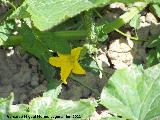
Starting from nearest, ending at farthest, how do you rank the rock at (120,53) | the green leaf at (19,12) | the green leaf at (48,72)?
the green leaf at (19,12) < the green leaf at (48,72) < the rock at (120,53)

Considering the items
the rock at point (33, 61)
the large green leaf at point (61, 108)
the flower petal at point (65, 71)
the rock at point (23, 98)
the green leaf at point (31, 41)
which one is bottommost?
the rock at point (23, 98)

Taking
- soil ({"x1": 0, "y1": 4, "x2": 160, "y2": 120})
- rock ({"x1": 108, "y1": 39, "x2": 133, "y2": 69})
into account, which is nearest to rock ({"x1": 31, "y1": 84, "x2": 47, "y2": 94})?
soil ({"x1": 0, "y1": 4, "x2": 160, "y2": 120})

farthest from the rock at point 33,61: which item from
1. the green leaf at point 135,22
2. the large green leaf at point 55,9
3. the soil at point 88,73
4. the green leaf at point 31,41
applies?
the large green leaf at point 55,9

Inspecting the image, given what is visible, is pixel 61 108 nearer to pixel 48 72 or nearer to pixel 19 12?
pixel 19 12

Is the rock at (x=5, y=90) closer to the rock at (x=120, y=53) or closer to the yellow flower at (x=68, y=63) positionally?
the yellow flower at (x=68, y=63)

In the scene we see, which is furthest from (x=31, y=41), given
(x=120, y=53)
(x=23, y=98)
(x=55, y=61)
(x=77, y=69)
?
(x=120, y=53)

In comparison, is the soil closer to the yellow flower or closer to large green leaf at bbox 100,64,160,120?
the yellow flower

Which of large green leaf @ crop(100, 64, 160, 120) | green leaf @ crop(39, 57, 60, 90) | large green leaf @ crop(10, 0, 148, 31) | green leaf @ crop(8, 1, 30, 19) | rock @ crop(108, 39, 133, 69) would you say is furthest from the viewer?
rock @ crop(108, 39, 133, 69)
